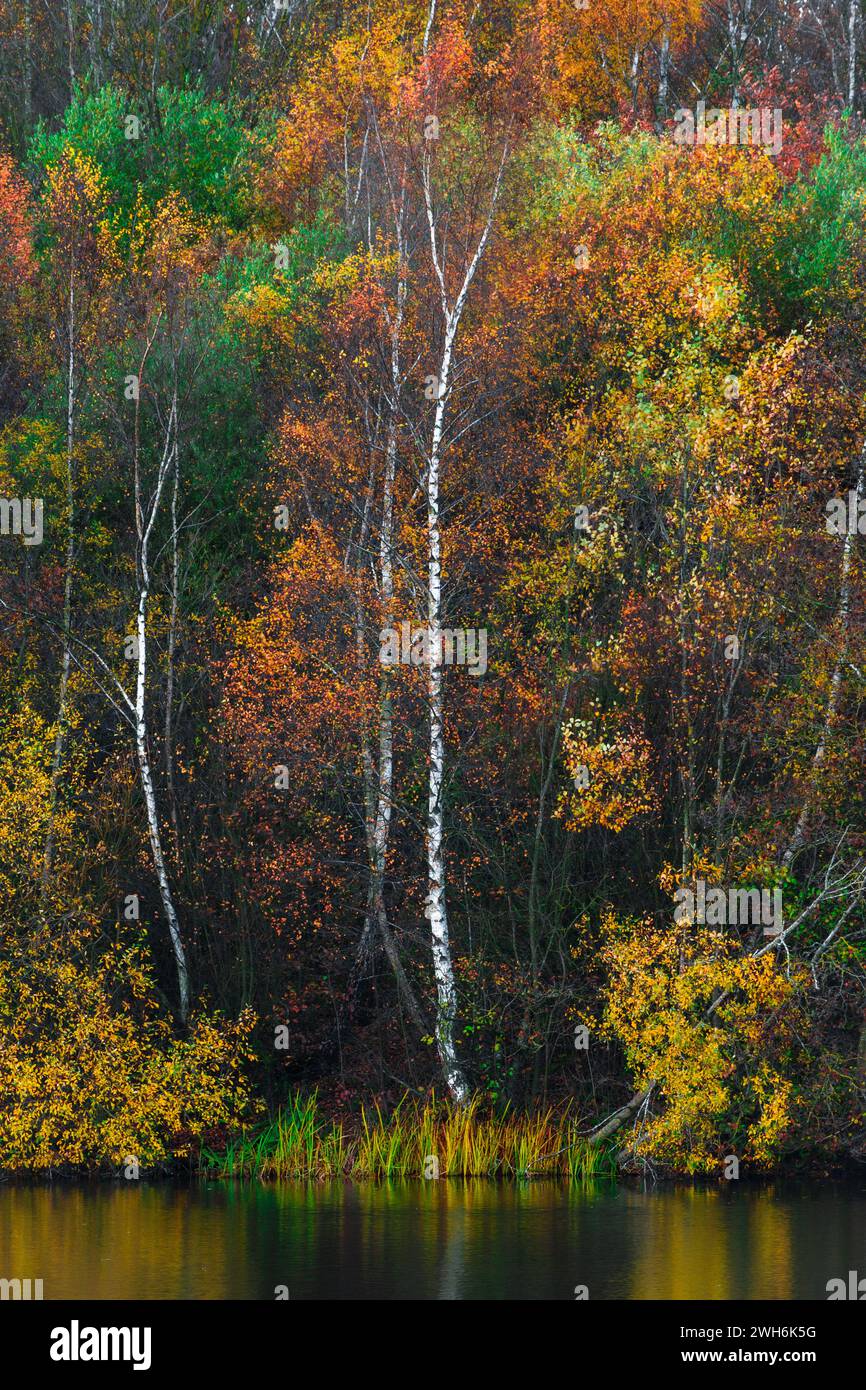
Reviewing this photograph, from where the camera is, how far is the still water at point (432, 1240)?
20.6 m

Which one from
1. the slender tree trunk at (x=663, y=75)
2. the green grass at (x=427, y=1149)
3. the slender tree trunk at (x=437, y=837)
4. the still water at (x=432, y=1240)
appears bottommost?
the still water at (x=432, y=1240)

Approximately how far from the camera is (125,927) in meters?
31.9

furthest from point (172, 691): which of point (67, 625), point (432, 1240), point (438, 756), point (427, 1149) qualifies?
point (432, 1240)

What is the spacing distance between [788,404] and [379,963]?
12.7 meters

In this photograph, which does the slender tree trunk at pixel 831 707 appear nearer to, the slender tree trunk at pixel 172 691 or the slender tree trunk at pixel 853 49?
the slender tree trunk at pixel 172 691

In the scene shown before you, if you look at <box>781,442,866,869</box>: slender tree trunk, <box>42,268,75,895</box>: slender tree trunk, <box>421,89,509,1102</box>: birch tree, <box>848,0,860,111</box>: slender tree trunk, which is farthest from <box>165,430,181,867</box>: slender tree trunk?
<box>848,0,860,111</box>: slender tree trunk

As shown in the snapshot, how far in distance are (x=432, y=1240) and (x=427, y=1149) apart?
628cm

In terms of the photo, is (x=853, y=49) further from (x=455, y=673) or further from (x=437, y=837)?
(x=437, y=837)

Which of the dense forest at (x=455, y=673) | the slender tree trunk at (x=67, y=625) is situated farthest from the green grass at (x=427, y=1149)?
the slender tree trunk at (x=67, y=625)

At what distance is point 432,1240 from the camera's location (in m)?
23.5

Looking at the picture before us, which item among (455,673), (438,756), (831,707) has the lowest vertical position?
(438,756)

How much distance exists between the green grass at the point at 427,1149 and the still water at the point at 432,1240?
0.86 meters

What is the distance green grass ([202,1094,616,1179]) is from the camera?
29.6 metres
